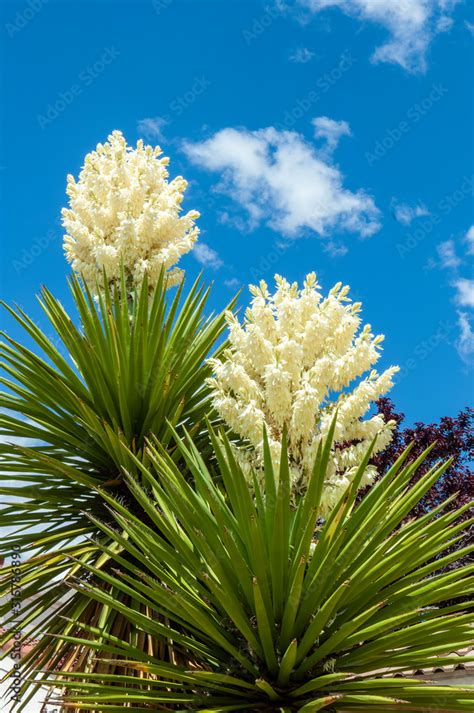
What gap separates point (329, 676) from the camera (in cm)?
253

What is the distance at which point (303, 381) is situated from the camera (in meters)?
3.34

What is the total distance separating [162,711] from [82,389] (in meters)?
2.09

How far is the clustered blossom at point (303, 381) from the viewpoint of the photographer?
129 inches

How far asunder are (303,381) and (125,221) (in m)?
2.06

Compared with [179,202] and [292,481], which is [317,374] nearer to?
[292,481]

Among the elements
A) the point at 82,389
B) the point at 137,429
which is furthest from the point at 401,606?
the point at 82,389

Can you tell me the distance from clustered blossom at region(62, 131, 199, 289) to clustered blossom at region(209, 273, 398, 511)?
1.52m

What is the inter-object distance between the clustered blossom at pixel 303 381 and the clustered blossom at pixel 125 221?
1.52 meters
